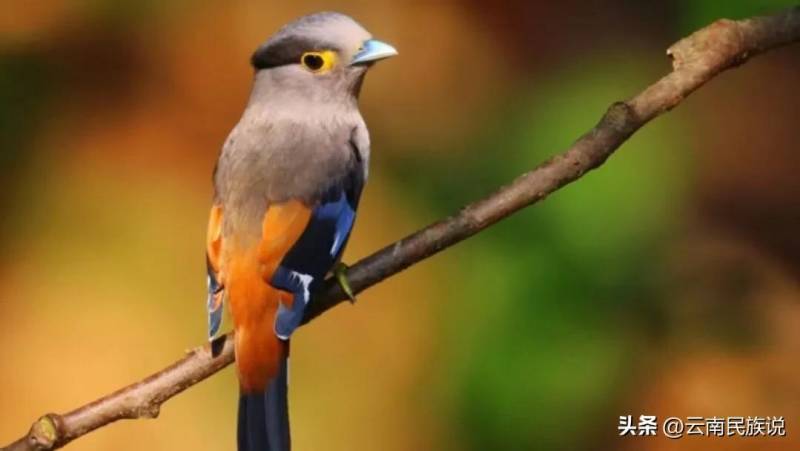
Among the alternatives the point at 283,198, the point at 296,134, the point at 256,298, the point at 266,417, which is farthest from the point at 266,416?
the point at 296,134

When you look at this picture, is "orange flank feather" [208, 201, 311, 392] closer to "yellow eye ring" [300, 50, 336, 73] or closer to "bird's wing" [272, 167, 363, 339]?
"bird's wing" [272, 167, 363, 339]

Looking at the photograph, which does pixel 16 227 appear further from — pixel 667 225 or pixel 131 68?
pixel 667 225

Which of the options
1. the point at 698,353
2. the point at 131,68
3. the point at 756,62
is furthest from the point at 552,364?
the point at 131,68

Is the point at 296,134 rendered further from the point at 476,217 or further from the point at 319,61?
the point at 476,217

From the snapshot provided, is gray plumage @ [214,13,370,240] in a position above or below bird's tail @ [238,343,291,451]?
above

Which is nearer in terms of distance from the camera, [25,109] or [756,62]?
[25,109]

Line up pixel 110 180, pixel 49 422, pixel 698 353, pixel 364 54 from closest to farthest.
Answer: pixel 49 422 < pixel 364 54 < pixel 110 180 < pixel 698 353

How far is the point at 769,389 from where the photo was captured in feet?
7.89

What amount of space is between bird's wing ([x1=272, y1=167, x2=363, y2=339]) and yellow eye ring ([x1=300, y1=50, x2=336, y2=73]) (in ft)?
0.47

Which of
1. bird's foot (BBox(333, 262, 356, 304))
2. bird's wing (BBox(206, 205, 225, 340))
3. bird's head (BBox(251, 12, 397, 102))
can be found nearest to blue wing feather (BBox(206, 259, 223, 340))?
bird's wing (BBox(206, 205, 225, 340))

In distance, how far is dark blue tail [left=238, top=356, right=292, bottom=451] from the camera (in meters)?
1.55

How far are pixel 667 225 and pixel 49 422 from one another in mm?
1282

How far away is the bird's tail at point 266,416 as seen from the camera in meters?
1.55

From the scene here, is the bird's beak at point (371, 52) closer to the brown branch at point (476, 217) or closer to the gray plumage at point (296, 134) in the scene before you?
the gray plumage at point (296, 134)
